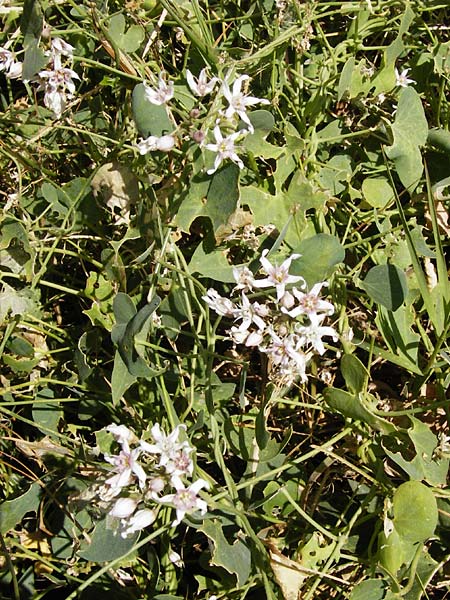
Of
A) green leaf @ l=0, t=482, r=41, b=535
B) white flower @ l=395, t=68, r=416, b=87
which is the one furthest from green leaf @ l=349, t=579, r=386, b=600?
white flower @ l=395, t=68, r=416, b=87

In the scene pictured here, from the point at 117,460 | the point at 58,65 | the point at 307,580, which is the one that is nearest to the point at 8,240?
the point at 58,65

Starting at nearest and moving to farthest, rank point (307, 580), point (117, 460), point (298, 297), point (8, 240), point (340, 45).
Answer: point (117, 460) < point (298, 297) < point (307, 580) < point (8, 240) < point (340, 45)

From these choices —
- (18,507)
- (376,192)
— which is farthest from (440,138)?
(18,507)

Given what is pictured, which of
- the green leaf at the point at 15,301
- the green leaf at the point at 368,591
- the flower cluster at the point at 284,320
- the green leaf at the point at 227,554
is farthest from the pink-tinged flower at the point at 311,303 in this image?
the green leaf at the point at 15,301

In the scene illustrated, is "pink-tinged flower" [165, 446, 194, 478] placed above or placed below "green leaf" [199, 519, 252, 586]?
above

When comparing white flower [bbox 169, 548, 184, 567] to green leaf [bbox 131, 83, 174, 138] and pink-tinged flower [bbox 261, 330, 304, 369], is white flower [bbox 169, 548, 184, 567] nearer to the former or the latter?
pink-tinged flower [bbox 261, 330, 304, 369]

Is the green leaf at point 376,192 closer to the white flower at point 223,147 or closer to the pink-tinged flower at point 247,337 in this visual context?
the white flower at point 223,147

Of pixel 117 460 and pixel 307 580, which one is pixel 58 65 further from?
pixel 307 580
